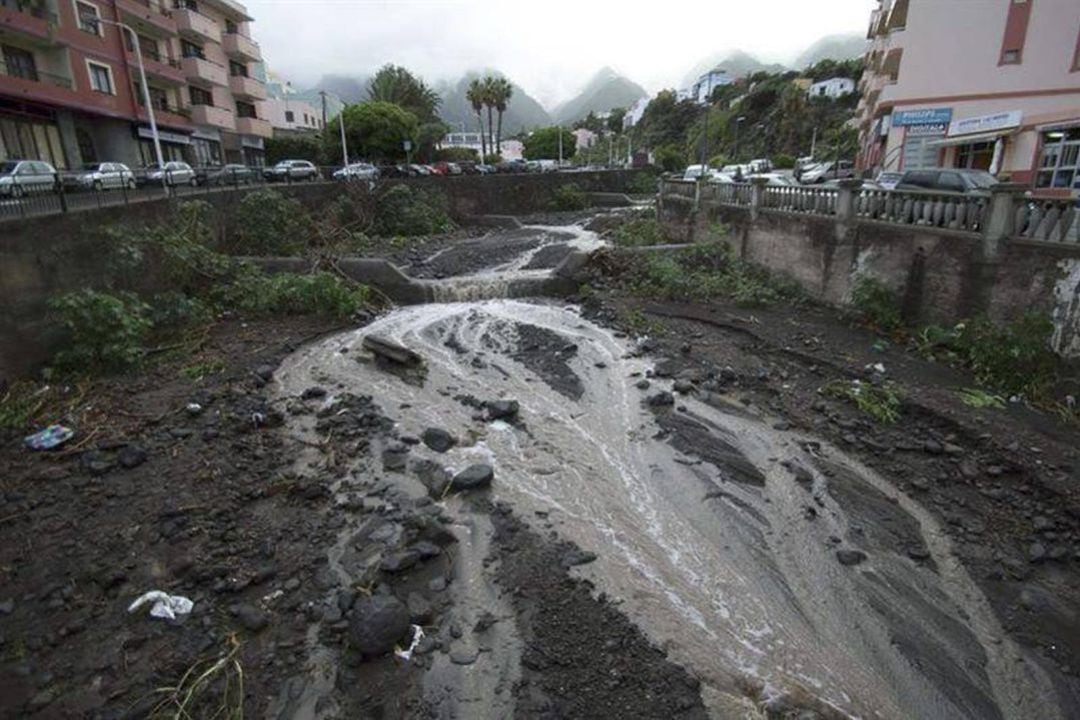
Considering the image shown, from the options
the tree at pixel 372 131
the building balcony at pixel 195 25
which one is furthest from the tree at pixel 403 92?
the building balcony at pixel 195 25

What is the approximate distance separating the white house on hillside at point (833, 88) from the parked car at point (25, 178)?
80067mm

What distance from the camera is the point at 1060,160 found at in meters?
19.4

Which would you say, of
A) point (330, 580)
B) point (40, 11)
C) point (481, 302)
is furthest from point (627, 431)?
point (40, 11)

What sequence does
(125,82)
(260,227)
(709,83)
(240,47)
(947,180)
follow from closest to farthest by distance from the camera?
(947,180), (260,227), (125,82), (240,47), (709,83)

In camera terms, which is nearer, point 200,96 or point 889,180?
point 889,180

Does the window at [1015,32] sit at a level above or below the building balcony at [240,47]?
below

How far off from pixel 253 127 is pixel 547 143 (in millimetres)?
42095

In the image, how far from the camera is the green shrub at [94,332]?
12008 mm

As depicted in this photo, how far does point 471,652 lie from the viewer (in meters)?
6.11

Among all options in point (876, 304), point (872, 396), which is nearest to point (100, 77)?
point (876, 304)

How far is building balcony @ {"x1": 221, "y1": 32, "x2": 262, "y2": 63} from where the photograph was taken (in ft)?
139

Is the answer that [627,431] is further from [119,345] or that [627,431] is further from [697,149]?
[697,149]

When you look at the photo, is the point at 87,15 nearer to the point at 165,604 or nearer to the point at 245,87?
the point at 245,87

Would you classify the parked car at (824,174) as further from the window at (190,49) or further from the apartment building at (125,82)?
the window at (190,49)
